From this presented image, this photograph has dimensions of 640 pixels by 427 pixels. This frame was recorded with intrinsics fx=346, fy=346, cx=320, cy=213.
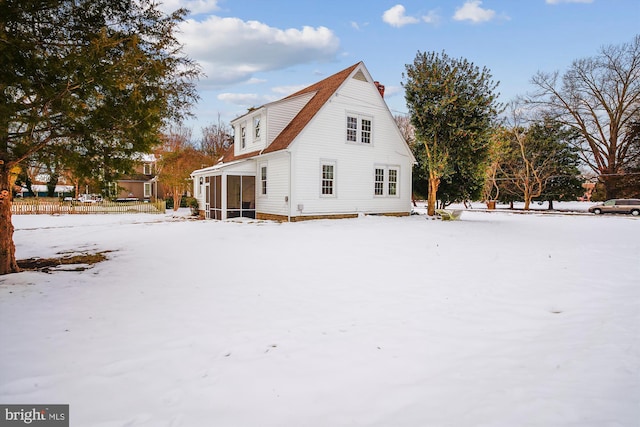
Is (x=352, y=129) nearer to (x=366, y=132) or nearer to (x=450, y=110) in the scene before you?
(x=366, y=132)

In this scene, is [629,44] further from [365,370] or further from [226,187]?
[365,370]

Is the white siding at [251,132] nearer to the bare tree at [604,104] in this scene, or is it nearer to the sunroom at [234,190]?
the sunroom at [234,190]

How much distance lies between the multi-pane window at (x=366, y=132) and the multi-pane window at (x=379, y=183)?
190 cm

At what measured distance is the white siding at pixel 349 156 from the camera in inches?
698

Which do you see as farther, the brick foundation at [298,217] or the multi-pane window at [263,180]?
the multi-pane window at [263,180]

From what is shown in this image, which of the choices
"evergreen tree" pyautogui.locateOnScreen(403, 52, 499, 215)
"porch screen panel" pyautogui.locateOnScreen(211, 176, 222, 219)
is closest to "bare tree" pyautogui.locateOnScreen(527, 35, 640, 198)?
"evergreen tree" pyautogui.locateOnScreen(403, 52, 499, 215)

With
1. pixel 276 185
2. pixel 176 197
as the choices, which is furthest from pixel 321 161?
pixel 176 197

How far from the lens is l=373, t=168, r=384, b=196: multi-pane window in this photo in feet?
67.6

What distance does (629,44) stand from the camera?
34.9 m

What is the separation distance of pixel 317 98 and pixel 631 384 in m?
18.5

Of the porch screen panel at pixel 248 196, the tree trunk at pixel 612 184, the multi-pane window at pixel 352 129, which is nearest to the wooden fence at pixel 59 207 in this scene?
the porch screen panel at pixel 248 196

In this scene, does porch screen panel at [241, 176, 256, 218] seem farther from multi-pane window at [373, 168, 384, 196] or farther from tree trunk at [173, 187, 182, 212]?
tree trunk at [173, 187, 182, 212]

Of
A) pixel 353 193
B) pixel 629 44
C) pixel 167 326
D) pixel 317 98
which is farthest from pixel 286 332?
pixel 629 44

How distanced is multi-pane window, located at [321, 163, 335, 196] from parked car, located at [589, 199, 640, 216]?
28521mm
